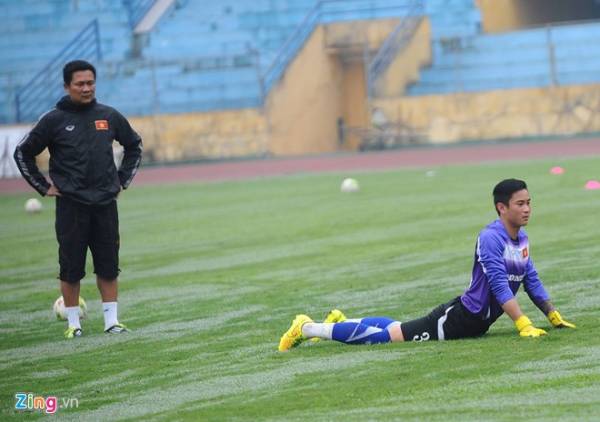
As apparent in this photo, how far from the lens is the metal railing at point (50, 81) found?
41656 millimetres

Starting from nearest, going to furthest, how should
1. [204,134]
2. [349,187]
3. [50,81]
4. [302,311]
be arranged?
[302,311], [349,187], [204,134], [50,81]

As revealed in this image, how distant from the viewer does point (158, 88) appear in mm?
40281

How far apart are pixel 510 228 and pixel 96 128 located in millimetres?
3662

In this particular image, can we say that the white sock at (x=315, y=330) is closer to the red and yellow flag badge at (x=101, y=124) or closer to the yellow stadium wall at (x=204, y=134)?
the red and yellow flag badge at (x=101, y=124)

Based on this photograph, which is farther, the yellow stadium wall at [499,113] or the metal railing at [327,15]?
the metal railing at [327,15]

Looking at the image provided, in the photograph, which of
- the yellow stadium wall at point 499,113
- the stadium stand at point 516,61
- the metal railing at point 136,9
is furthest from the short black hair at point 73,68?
the metal railing at point 136,9

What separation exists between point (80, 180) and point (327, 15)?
30330mm

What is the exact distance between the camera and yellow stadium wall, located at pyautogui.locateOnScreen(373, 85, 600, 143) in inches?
1396

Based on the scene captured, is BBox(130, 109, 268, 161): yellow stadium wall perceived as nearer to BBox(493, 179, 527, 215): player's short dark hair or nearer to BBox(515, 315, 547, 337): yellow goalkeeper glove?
BBox(493, 179, 527, 215): player's short dark hair

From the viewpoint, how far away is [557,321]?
→ 9117mm

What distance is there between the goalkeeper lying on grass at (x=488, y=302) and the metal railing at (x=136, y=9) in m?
35.4

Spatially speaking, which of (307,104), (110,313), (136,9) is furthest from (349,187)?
(136,9)

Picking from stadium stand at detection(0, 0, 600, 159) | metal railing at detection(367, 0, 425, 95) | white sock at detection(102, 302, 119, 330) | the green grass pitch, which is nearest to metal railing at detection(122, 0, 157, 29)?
stadium stand at detection(0, 0, 600, 159)

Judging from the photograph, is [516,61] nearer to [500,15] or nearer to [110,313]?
[500,15]
